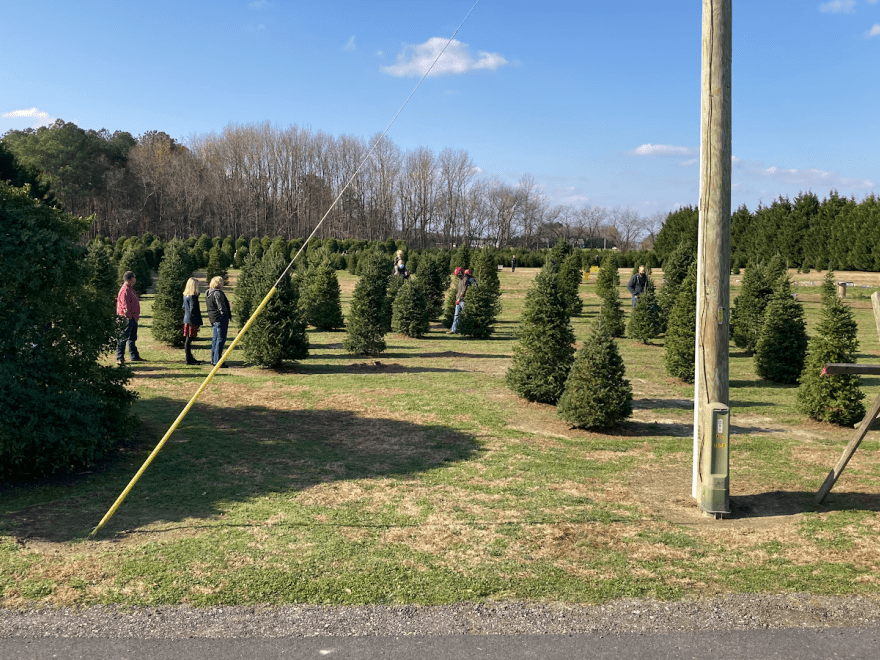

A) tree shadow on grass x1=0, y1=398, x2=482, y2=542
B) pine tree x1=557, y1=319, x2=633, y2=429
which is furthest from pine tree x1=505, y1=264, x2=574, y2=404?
tree shadow on grass x1=0, y1=398, x2=482, y2=542

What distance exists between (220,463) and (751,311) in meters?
14.2

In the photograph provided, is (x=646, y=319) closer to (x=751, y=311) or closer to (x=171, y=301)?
(x=751, y=311)

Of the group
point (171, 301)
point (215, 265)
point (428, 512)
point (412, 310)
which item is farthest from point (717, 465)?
point (215, 265)

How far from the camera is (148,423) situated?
28.4 ft

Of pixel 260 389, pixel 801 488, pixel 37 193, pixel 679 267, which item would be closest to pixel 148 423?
pixel 260 389

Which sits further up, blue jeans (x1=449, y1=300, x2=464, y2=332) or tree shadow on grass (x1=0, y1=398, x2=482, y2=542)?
blue jeans (x1=449, y1=300, x2=464, y2=332)

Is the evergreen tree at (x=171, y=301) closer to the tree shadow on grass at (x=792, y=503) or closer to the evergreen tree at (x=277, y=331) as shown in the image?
the evergreen tree at (x=277, y=331)

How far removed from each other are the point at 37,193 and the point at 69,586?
40.0 metres

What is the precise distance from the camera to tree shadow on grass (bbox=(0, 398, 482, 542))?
5.69 meters

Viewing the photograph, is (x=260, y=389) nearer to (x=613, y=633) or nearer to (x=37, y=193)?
(x=613, y=633)

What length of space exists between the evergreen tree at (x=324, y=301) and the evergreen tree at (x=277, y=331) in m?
5.89

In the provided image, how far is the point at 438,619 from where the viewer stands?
409 centimetres

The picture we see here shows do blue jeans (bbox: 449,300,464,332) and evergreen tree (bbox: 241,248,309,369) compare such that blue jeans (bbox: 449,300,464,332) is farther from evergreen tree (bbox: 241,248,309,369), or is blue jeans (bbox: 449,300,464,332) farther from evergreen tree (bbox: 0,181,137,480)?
evergreen tree (bbox: 0,181,137,480)

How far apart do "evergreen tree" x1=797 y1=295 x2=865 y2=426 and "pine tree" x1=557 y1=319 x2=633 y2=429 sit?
2.90 meters
